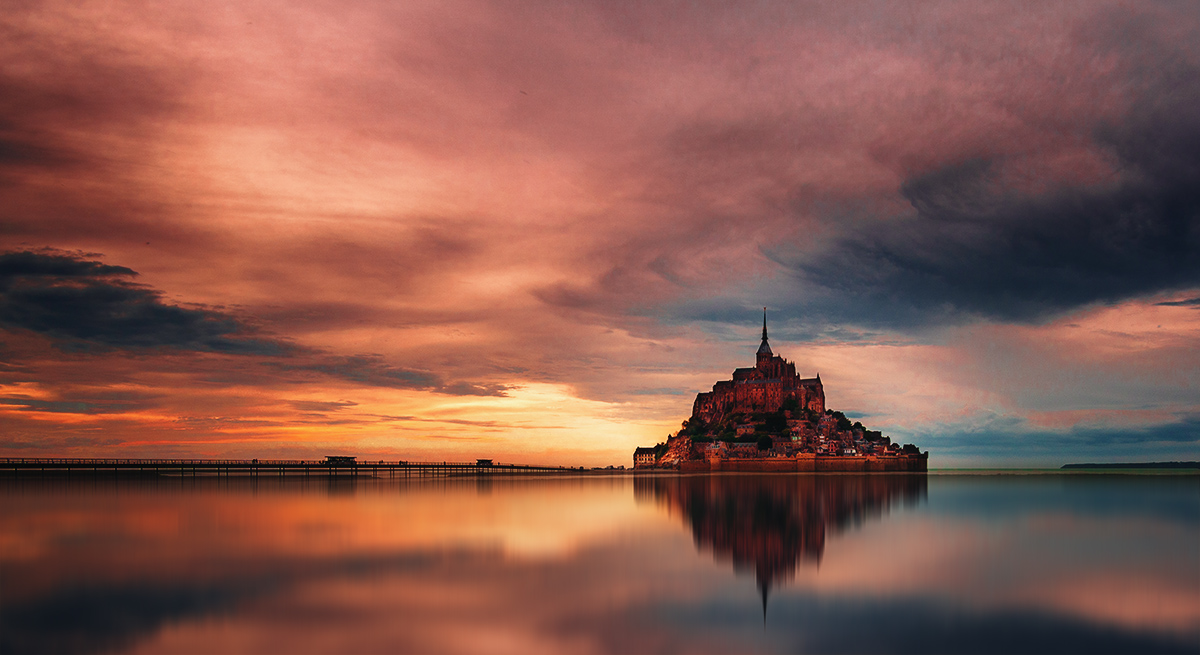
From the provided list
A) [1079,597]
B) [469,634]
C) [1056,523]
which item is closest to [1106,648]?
[1079,597]

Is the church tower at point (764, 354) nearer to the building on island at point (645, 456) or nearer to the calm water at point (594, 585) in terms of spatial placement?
the building on island at point (645, 456)

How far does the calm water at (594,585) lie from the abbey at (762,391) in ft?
405

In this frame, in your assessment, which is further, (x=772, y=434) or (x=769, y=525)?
(x=772, y=434)

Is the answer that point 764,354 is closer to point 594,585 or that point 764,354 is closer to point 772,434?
point 772,434

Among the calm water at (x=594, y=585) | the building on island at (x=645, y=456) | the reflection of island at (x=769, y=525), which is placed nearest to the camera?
the calm water at (x=594, y=585)

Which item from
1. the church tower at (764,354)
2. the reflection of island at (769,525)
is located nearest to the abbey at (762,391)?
the church tower at (764,354)

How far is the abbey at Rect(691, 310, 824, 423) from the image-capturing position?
161750mm

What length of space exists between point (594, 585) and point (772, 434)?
133573mm

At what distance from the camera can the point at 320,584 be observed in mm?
19719

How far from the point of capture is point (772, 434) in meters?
148

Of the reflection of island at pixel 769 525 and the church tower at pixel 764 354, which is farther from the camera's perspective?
the church tower at pixel 764 354

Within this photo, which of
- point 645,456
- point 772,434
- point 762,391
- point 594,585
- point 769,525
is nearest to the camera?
point 594,585

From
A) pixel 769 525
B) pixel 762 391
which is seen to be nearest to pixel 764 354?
pixel 762 391

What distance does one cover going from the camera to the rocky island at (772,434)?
460ft
